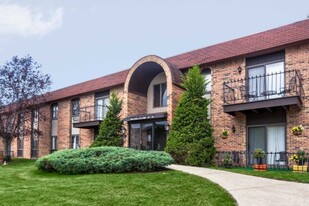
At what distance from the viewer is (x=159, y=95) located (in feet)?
72.7

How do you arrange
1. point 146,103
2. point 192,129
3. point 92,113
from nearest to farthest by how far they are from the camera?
point 192,129
point 146,103
point 92,113

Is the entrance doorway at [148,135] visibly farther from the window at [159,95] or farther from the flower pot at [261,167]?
the flower pot at [261,167]

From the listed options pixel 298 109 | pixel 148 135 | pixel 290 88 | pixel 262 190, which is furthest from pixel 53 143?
pixel 262 190

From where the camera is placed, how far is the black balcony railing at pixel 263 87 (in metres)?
15.1

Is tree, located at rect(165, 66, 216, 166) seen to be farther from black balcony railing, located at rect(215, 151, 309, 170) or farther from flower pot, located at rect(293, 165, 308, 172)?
flower pot, located at rect(293, 165, 308, 172)

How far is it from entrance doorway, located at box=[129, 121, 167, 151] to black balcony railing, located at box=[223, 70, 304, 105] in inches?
167

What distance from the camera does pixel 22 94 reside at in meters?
24.6

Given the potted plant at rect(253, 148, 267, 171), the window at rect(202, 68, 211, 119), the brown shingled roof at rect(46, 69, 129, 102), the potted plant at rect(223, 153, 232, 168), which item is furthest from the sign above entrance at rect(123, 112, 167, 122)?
the potted plant at rect(253, 148, 267, 171)

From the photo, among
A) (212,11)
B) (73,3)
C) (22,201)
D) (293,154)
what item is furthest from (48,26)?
(293,154)

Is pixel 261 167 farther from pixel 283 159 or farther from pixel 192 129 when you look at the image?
pixel 192 129

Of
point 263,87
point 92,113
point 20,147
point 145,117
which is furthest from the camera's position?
point 20,147

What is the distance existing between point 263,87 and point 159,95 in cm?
765

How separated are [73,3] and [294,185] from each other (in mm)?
9815

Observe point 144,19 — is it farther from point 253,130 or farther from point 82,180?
point 82,180
